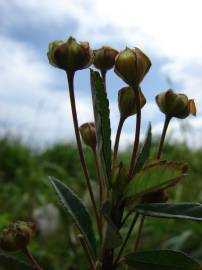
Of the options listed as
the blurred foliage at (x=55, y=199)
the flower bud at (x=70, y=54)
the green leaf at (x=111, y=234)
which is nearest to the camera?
the green leaf at (x=111, y=234)

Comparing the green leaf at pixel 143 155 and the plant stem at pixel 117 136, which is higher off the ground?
the plant stem at pixel 117 136

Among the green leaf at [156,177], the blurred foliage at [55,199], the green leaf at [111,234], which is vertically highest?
the green leaf at [156,177]

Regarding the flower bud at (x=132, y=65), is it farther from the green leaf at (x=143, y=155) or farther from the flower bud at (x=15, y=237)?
the flower bud at (x=15, y=237)

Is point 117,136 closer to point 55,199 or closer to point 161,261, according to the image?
point 161,261

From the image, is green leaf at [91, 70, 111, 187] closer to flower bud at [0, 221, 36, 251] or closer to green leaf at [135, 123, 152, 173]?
green leaf at [135, 123, 152, 173]

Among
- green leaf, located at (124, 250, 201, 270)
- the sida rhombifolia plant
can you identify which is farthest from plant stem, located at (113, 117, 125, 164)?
green leaf, located at (124, 250, 201, 270)

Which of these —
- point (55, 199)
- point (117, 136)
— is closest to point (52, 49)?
point (117, 136)

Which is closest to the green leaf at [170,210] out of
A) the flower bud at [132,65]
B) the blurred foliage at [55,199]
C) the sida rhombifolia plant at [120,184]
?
the sida rhombifolia plant at [120,184]
